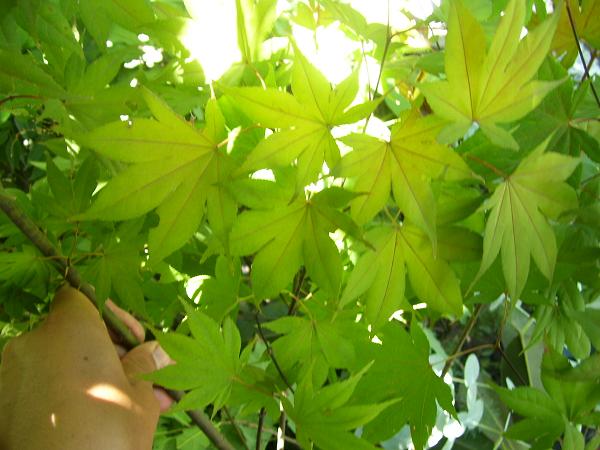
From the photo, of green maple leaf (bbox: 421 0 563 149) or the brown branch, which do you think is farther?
the brown branch

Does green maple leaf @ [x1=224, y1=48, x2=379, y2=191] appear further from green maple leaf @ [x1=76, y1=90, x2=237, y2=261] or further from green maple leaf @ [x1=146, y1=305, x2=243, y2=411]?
green maple leaf @ [x1=146, y1=305, x2=243, y2=411]

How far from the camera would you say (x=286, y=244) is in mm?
485

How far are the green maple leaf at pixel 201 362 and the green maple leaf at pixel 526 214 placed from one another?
9.4 inches

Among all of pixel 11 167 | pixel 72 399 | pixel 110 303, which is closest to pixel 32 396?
pixel 72 399

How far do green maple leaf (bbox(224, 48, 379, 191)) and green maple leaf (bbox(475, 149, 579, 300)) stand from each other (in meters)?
0.13

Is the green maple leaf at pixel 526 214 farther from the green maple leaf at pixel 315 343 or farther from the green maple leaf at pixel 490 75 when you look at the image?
the green maple leaf at pixel 315 343

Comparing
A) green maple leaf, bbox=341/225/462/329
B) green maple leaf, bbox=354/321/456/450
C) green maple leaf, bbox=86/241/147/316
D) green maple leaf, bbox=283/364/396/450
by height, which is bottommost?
green maple leaf, bbox=354/321/456/450

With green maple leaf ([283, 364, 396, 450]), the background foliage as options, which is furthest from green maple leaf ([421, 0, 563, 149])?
green maple leaf ([283, 364, 396, 450])

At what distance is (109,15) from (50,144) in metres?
0.19

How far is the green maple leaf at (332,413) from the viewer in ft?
1.66

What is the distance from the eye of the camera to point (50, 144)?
2.13 feet

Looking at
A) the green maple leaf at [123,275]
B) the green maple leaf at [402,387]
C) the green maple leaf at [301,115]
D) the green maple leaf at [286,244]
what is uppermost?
the green maple leaf at [301,115]

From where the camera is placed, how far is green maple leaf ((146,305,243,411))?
515mm

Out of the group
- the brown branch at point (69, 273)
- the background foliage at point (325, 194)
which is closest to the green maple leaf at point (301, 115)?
the background foliage at point (325, 194)
